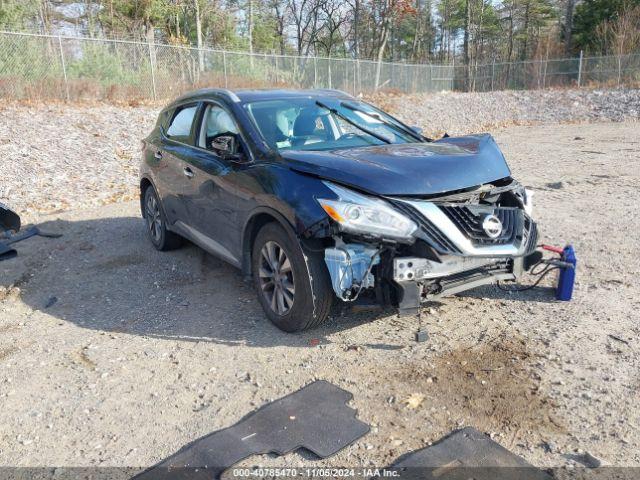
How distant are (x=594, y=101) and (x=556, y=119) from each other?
3.40 metres

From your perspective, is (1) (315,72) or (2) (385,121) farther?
(1) (315,72)

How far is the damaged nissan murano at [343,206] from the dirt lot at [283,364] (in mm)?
439

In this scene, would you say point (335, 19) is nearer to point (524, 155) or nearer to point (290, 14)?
point (290, 14)

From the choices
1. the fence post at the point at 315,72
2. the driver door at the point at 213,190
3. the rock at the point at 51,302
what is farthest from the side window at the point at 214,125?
the fence post at the point at 315,72

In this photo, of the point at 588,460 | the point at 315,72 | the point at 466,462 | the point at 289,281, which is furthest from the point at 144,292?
the point at 315,72

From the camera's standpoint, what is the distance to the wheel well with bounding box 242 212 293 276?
4.37m

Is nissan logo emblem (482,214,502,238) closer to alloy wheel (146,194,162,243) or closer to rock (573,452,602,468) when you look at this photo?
rock (573,452,602,468)

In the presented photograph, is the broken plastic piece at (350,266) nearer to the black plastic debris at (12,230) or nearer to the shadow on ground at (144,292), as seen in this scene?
the shadow on ground at (144,292)

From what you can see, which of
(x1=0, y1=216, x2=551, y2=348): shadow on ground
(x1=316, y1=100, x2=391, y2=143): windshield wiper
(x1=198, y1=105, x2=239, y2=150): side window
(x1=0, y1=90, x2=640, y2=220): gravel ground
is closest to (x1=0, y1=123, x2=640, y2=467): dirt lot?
(x1=0, y1=216, x2=551, y2=348): shadow on ground

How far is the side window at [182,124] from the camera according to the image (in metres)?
5.83

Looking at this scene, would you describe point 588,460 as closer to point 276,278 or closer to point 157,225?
point 276,278

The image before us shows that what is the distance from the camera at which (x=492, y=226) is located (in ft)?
12.6

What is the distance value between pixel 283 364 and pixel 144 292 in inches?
87.0

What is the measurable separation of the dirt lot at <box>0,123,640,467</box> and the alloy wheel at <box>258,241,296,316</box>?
0.81ft
